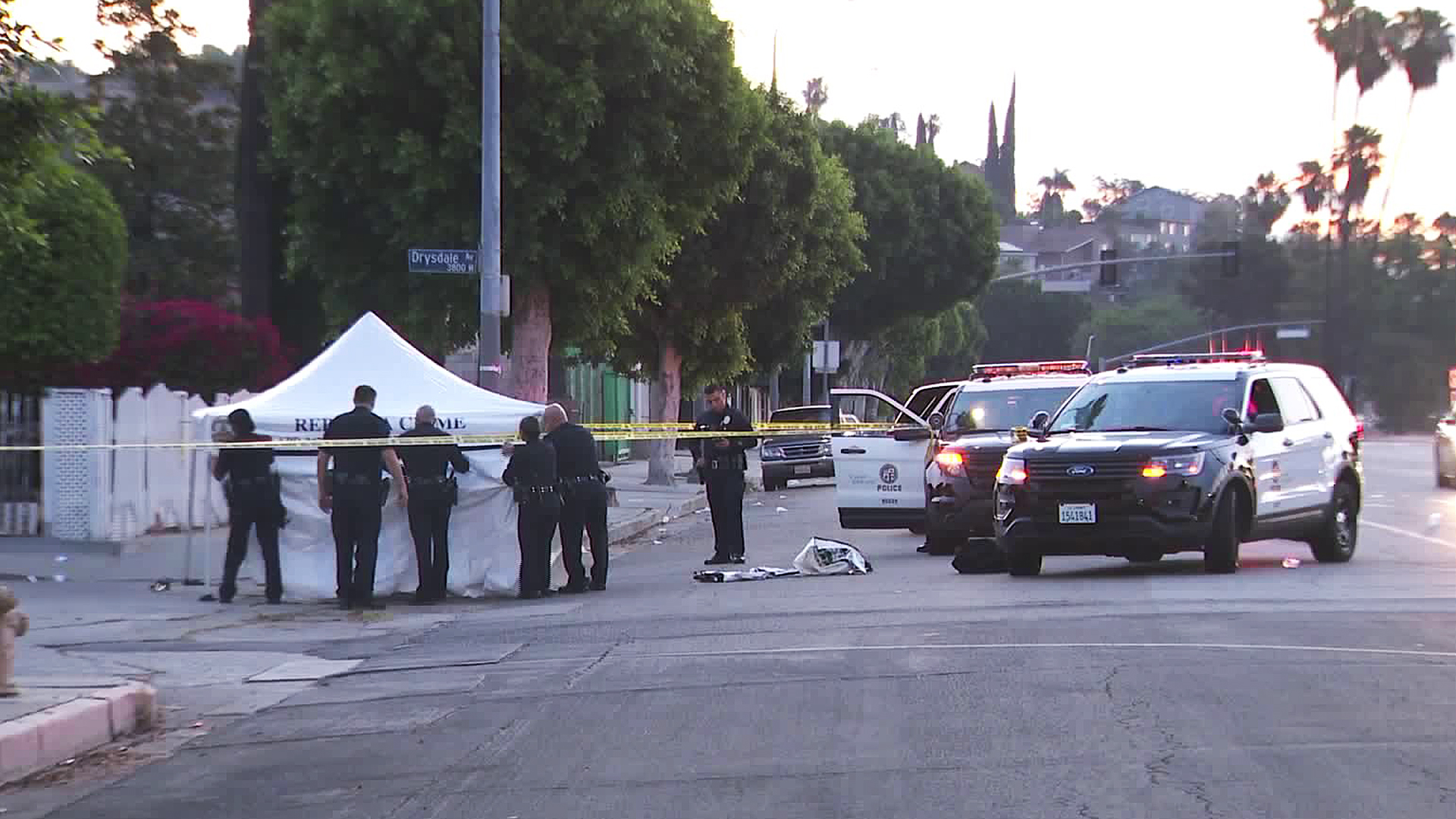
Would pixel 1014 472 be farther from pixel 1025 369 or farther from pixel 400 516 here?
pixel 1025 369

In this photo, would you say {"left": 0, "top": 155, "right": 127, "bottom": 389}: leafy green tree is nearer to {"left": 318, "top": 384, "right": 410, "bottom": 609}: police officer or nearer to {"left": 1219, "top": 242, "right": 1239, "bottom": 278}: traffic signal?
{"left": 318, "top": 384, "right": 410, "bottom": 609}: police officer

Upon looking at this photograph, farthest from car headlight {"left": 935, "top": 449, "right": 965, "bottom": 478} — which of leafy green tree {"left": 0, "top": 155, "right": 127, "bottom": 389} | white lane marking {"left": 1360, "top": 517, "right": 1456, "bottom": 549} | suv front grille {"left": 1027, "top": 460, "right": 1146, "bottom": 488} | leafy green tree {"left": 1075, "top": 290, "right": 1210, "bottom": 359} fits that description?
leafy green tree {"left": 1075, "top": 290, "right": 1210, "bottom": 359}

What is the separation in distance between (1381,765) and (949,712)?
216 centimetres

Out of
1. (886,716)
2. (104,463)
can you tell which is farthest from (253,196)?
(886,716)

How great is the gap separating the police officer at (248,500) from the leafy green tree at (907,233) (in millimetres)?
42370

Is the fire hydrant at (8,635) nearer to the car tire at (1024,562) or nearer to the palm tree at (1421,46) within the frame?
the car tire at (1024,562)

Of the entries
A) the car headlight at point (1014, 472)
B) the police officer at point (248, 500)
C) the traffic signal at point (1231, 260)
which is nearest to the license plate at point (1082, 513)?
the car headlight at point (1014, 472)

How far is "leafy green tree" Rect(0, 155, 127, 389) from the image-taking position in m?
23.3

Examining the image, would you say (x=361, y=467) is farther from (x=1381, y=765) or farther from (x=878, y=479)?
(x=1381, y=765)

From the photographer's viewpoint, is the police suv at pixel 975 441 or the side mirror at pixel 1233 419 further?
A: the police suv at pixel 975 441

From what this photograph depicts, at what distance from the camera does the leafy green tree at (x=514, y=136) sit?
25078 millimetres

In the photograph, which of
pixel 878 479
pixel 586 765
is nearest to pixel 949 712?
pixel 586 765

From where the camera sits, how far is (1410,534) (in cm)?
2303

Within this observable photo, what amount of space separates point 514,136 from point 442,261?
4683 mm
